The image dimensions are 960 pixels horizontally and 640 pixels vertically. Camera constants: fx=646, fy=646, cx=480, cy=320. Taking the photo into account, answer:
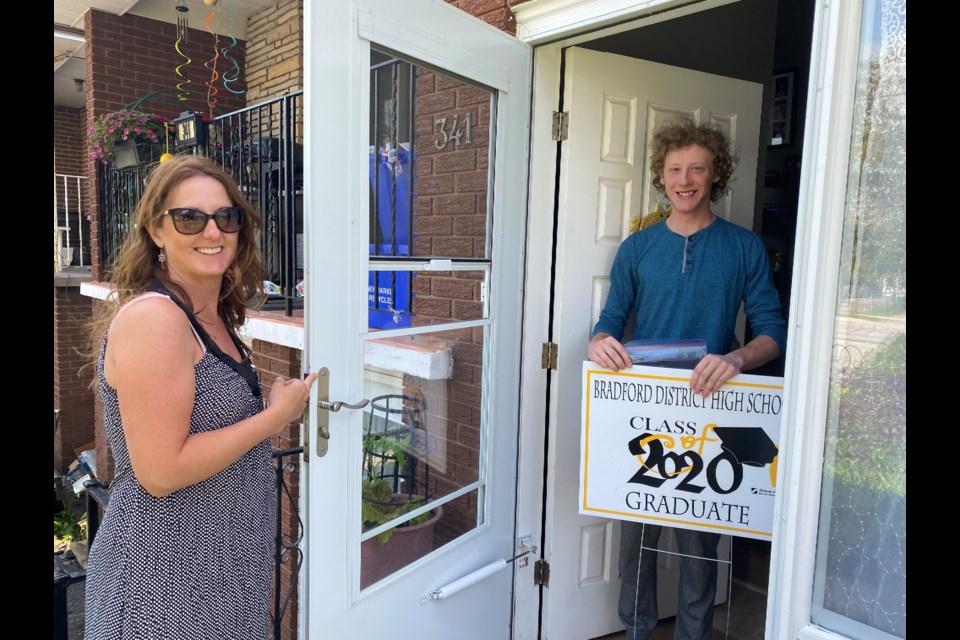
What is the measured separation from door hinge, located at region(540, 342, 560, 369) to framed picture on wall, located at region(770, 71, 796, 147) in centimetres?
215

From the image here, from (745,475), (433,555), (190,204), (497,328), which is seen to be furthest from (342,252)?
(745,475)

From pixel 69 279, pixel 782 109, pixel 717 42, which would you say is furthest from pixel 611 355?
pixel 69 279

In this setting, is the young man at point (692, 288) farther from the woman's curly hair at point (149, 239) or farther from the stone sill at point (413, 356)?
the woman's curly hair at point (149, 239)

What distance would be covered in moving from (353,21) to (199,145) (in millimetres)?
3597

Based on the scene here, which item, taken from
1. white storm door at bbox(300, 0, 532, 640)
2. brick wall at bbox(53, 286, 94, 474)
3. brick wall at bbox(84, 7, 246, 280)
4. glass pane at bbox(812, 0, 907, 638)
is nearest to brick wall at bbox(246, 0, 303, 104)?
brick wall at bbox(84, 7, 246, 280)

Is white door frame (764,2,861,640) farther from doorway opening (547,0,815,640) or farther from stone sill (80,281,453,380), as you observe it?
doorway opening (547,0,815,640)

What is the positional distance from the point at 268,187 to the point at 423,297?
2.57 meters

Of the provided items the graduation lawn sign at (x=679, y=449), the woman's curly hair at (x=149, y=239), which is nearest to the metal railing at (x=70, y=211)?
the woman's curly hair at (x=149, y=239)

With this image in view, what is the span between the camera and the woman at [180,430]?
1310 millimetres

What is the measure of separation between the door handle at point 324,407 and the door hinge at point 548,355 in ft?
3.27

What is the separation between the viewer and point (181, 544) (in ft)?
4.67

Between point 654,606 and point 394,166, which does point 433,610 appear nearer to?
point 654,606

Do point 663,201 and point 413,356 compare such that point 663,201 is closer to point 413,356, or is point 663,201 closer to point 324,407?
point 413,356

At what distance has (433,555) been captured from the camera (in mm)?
2223
